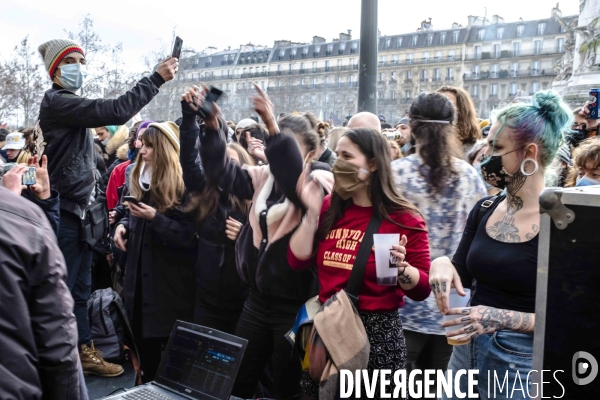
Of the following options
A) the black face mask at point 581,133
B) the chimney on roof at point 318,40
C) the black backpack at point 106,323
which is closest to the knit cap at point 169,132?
the black backpack at point 106,323

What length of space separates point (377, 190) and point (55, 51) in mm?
2852

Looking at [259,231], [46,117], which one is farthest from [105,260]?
[259,231]

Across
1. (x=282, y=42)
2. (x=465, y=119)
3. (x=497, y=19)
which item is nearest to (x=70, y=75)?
(x=465, y=119)

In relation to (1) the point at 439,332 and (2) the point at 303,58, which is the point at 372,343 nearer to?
(1) the point at 439,332

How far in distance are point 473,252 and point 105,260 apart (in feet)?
14.8

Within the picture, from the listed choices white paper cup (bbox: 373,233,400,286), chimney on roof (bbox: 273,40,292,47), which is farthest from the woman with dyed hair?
chimney on roof (bbox: 273,40,292,47)

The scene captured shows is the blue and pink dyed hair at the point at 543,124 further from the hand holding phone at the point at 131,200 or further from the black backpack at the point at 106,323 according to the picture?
the black backpack at the point at 106,323

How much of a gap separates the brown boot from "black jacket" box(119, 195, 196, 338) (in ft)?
3.47

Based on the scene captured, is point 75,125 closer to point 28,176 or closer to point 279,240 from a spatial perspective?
point 28,176

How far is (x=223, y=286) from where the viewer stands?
4234mm

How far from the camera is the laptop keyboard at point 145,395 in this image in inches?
130

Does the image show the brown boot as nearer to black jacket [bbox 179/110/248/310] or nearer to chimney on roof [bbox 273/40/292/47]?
black jacket [bbox 179/110/248/310]

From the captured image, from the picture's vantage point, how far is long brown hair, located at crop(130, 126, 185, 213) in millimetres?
4535

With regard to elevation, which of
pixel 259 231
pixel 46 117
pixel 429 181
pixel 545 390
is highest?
pixel 46 117
